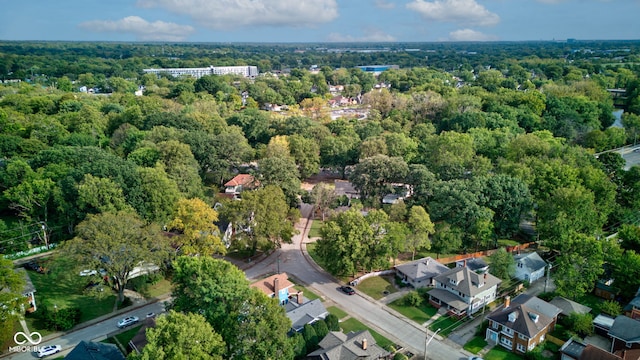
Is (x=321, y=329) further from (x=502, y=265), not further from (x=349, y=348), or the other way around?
(x=502, y=265)

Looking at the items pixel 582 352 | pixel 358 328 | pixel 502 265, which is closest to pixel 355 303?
pixel 358 328

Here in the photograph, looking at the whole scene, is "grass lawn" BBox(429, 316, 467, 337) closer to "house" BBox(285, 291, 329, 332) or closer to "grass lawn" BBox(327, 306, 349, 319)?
"grass lawn" BBox(327, 306, 349, 319)

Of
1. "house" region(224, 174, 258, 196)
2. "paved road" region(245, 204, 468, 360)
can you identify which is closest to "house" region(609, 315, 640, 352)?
"paved road" region(245, 204, 468, 360)

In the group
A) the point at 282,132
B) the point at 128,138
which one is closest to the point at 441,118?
the point at 282,132

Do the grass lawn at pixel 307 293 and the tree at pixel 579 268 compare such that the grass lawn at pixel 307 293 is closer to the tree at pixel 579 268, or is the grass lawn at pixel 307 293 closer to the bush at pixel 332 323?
the bush at pixel 332 323

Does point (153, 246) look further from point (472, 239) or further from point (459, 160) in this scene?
point (459, 160)
